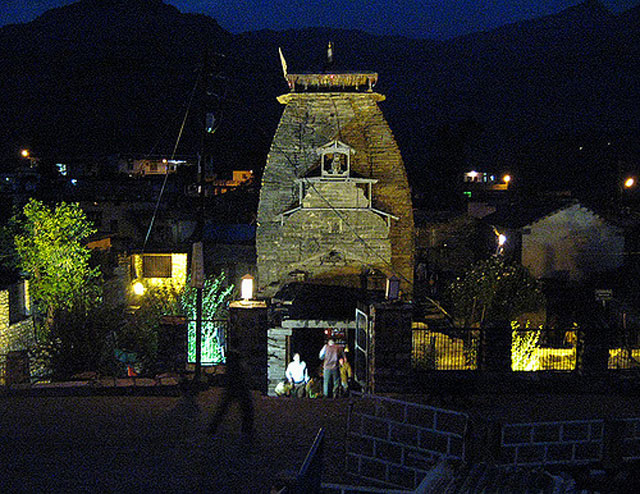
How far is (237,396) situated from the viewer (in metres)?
10.0

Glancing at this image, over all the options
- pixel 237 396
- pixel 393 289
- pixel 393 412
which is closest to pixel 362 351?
pixel 393 289

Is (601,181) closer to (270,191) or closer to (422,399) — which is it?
(270,191)

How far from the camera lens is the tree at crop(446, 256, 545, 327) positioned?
78.0 ft

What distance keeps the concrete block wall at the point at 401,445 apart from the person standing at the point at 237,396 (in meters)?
1.88

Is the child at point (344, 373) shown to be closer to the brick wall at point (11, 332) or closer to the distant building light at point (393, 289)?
the distant building light at point (393, 289)

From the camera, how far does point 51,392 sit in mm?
12078

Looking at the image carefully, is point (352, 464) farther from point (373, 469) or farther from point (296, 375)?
point (296, 375)

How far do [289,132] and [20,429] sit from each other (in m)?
17.4

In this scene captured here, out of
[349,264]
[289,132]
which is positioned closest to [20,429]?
[349,264]

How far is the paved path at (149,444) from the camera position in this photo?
8383mm

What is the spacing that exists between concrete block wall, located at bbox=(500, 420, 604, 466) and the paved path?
293 centimetres

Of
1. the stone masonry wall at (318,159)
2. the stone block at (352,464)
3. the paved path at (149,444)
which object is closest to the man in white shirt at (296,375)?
the paved path at (149,444)

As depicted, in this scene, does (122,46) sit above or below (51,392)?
above

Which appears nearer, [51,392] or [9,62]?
[51,392]
